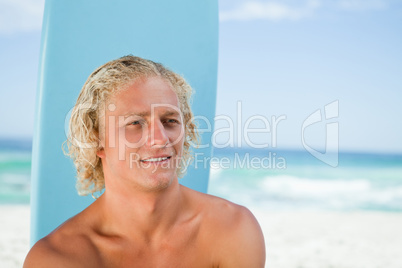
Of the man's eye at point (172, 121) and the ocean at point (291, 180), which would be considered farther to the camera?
the ocean at point (291, 180)

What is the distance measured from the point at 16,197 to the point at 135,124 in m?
7.64

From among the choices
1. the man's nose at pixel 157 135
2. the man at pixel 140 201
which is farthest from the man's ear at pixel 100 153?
the man's nose at pixel 157 135

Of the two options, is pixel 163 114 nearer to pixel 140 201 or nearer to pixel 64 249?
pixel 140 201

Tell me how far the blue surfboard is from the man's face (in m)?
0.61

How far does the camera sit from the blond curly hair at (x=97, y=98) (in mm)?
1285

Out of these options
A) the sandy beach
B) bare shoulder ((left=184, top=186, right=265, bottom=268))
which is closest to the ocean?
the sandy beach

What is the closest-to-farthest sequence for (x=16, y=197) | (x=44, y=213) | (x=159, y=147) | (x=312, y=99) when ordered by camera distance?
(x=159, y=147) < (x=44, y=213) < (x=16, y=197) < (x=312, y=99)

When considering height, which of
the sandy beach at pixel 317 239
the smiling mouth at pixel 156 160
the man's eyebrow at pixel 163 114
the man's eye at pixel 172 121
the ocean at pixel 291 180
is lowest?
the sandy beach at pixel 317 239

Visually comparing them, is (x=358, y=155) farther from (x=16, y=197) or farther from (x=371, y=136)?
(x=16, y=197)

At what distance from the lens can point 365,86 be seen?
1197cm

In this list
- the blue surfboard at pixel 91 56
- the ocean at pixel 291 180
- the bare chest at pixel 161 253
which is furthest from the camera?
the ocean at pixel 291 180

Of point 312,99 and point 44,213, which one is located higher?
point 312,99

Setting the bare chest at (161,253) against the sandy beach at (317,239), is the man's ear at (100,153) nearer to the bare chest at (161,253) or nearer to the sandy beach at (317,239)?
the bare chest at (161,253)

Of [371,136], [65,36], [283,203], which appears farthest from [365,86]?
[65,36]
